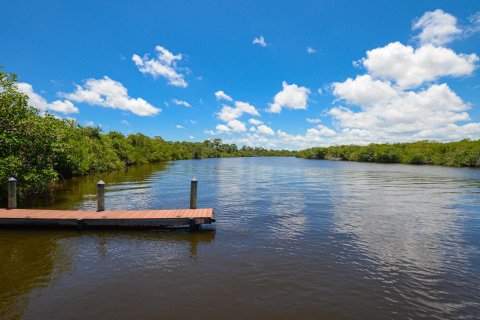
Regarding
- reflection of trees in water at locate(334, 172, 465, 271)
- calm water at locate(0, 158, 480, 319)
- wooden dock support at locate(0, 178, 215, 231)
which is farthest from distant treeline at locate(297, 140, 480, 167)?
wooden dock support at locate(0, 178, 215, 231)

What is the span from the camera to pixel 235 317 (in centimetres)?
709

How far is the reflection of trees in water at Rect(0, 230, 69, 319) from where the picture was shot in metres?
7.54

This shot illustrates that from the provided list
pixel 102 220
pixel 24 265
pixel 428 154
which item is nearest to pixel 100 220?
pixel 102 220

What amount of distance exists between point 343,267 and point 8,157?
1822 cm

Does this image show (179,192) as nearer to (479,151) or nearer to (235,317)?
(235,317)

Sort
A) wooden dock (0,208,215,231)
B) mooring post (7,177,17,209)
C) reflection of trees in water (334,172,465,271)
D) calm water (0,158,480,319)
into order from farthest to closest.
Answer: mooring post (7,177,17,209)
wooden dock (0,208,215,231)
reflection of trees in water (334,172,465,271)
calm water (0,158,480,319)

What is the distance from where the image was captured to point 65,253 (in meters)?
10.8

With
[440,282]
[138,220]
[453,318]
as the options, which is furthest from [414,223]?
[138,220]

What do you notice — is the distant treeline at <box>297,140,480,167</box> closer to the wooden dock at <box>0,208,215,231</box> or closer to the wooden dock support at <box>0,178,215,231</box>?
the wooden dock support at <box>0,178,215,231</box>

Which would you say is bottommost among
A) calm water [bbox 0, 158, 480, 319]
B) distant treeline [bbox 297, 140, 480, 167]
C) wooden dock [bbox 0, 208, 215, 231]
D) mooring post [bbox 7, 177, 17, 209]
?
calm water [bbox 0, 158, 480, 319]

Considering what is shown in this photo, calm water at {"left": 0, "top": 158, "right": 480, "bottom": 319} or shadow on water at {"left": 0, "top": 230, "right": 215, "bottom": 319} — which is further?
shadow on water at {"left": 0, "top": 230, "right": 215, "bottom": 319}

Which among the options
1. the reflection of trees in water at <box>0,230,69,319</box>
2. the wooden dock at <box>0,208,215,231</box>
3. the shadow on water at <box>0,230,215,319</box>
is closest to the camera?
the reflection of trees in water at <box>0,230,69,319</box>

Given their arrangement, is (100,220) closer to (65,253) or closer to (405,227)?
(65,253)

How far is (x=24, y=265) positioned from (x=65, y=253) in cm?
131
